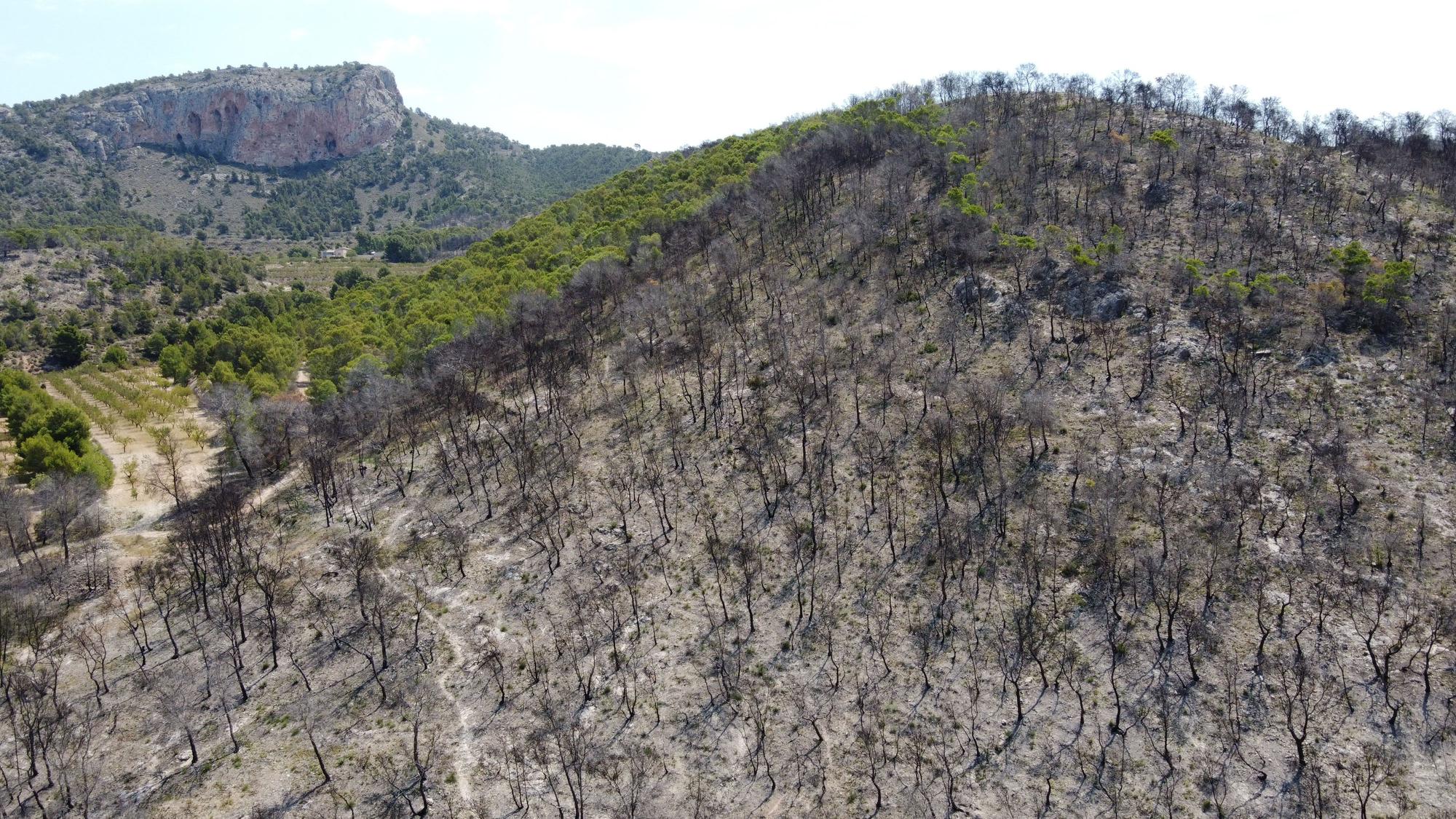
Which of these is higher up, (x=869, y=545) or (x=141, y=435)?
(x=141, y=435)

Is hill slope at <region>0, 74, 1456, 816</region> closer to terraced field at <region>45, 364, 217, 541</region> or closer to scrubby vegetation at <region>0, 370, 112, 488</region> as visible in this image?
terraced field at <region>45, 364, 217, 541</region>

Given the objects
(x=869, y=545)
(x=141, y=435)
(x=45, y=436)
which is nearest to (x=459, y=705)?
(x=869, y=545)

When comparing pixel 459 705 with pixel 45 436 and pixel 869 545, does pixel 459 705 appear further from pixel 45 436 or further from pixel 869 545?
pixel 45 436

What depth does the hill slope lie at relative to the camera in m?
34.9

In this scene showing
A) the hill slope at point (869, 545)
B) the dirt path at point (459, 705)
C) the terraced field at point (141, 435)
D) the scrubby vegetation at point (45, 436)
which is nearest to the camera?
the hill slope at point (869, 545)

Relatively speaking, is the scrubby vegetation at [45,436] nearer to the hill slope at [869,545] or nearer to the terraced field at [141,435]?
the terraced field at [141,435]

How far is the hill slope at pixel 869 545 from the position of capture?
34.9m

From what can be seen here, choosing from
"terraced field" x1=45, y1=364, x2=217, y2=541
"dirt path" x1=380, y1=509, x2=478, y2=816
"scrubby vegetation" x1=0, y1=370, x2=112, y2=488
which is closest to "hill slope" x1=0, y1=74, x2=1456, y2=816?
"dirt path" x1=380, y1=509, x2=478, y2=816

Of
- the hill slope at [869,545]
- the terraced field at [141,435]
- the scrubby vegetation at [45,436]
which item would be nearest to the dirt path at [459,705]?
the hill slope at [869,545]

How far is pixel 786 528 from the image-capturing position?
50.1 m

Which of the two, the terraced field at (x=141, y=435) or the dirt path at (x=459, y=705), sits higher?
the terraced field at (x=141, y=435)

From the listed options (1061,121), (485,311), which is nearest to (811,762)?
(485,311)

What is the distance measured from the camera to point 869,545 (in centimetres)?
4797

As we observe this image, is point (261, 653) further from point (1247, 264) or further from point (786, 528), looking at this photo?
point (1247, 264)
